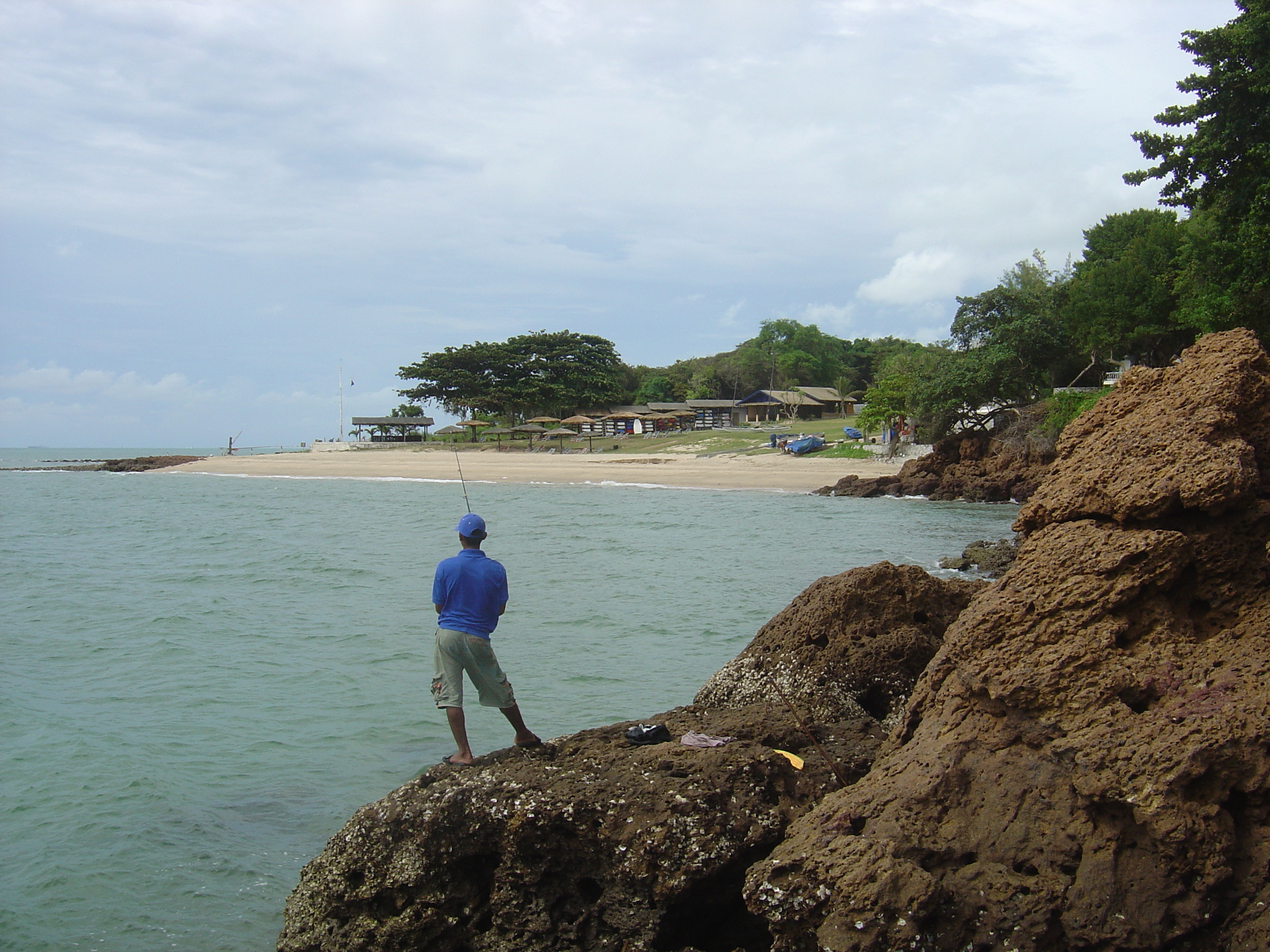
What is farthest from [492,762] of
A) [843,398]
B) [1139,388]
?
[843,398]

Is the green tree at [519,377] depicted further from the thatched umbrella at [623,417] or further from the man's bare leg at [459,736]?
the man's bare leg at [459,736]

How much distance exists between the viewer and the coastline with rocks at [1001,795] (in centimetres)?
355

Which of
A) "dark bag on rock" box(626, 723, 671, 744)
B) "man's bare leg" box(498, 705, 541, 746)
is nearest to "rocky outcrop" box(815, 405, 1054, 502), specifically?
"dark bag on rock" box(626, 723, 671, 744)

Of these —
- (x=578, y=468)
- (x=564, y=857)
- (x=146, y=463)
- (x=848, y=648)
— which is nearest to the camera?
(x=564, y=857)

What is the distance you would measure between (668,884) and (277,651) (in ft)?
31.7

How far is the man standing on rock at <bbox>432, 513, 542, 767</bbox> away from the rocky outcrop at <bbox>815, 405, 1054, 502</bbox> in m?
28.1

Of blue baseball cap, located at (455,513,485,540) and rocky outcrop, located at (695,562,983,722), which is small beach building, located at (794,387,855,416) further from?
blue baseball cap, located at (455,513,485,540)

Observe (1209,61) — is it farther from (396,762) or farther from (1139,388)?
(396,762)

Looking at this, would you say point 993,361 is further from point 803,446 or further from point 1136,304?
point 803,446

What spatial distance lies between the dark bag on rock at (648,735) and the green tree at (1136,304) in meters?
30.9

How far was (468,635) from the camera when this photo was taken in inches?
215

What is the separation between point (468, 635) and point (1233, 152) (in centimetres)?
2079

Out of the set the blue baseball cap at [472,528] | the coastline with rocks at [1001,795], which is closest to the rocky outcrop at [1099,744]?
the coastline with rocks at [1001,795]

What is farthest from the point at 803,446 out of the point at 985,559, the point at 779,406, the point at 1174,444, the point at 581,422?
the point at 1174,444
